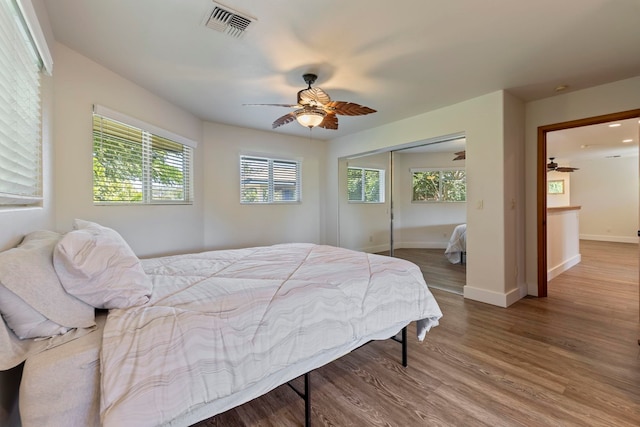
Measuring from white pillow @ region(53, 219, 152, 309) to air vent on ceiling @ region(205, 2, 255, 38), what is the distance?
156 centimetres

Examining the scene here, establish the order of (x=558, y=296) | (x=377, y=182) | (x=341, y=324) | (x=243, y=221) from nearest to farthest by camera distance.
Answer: (x=341, y=324) → (x=558, y=296) → (x=243, y=221) → (x=377, y=182)

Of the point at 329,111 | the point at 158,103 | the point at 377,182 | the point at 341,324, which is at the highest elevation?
the point at 158,103

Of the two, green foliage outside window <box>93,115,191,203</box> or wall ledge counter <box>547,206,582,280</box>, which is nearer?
green foliage outside window <box>93,115,191,203</box>

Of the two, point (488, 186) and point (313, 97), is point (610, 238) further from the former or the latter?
point (313, 97)

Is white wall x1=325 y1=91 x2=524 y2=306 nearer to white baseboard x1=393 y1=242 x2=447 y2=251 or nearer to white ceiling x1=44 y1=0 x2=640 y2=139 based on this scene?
white ceiling x1=44 y1=0 x2=640 y2=139

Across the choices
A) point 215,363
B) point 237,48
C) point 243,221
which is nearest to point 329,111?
point 237,48

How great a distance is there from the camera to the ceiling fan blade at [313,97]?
7.54 ft

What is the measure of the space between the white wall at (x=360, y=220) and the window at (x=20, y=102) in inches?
162

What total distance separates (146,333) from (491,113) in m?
3.75

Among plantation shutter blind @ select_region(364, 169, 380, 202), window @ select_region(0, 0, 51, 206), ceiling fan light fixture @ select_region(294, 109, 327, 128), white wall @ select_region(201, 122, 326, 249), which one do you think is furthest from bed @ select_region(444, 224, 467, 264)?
window @ select_region(0, 0, 51, 206)

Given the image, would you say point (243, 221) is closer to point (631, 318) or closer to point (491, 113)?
point (491, 113)

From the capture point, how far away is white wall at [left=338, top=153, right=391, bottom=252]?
15.9ft

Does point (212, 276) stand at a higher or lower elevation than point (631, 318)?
higher

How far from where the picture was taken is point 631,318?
2.73 metres
